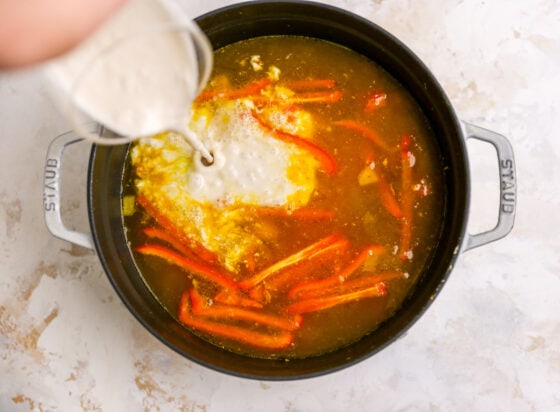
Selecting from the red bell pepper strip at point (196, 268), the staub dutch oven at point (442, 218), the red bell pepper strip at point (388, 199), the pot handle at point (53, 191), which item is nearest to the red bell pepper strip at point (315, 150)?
the red bell pepper strip at point (388, 199)

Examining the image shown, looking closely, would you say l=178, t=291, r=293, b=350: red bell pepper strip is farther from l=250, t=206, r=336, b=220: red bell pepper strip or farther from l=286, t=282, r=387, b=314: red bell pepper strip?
l=250, t=206, r=336, b=220: red bell pepper strip

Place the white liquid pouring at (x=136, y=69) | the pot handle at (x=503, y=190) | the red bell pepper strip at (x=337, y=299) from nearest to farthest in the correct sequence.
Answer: the white liquid pouring at (x=136, y=69) < the pot handle at (x=503, y=190) < the red bell pepper strip at (x=337, y=299)

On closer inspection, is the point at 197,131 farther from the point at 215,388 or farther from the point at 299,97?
the point at 215,388

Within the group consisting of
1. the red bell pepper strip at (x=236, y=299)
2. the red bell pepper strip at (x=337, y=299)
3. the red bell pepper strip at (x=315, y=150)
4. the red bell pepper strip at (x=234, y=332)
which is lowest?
the red bell pepper strip at (x=234, y=332)

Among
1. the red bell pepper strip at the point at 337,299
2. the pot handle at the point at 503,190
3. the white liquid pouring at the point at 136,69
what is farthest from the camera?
the red bell pepper strip at the point at 337,299

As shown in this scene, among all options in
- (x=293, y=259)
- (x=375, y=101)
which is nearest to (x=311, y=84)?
(x=375, y=101)

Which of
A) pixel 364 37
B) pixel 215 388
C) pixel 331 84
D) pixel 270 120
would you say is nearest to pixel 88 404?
pixel 215 388

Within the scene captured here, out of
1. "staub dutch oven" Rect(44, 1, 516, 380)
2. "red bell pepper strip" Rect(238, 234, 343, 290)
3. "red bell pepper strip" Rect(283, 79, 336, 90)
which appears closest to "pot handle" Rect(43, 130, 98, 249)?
"staub dutch oven" Rect(44, 1, 516, 380)

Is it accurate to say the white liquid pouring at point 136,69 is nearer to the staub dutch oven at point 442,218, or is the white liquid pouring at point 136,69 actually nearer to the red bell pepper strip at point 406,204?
the staub dutch oven at point 442,218
